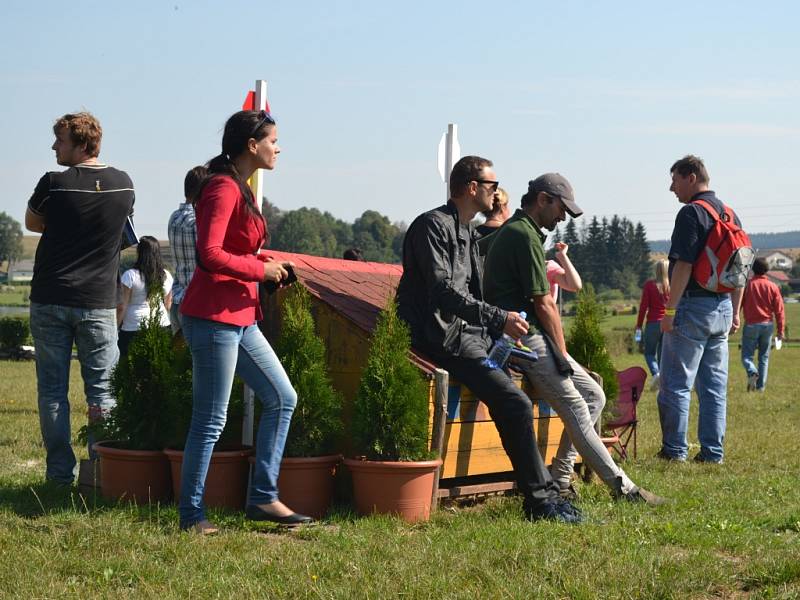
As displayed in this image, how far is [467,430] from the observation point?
6.74 meters

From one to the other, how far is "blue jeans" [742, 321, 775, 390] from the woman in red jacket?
1343 centimetres

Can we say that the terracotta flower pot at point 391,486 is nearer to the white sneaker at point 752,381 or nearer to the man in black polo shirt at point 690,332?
the man in black polo shirt at point 690,332

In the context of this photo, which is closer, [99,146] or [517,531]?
[517,531]

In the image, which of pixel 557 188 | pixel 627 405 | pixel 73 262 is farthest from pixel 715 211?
pixel 73 262

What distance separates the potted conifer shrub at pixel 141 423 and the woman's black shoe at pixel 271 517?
0.84 m

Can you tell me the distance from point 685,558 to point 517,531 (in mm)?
889


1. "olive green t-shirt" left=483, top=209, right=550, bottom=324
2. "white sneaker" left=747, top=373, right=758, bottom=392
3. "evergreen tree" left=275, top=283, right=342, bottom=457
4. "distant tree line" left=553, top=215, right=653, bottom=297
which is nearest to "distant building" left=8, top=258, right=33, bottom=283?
A: "distant tree line" left=553, top=215, right=653, bottom=297

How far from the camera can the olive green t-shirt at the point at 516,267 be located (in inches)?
261

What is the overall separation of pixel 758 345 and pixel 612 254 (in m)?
109

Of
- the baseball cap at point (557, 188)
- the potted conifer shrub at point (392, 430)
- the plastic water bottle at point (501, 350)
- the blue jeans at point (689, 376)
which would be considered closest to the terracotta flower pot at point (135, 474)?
the potted conifer shrub at point (392, 430)

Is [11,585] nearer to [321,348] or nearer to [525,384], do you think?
[321,348]

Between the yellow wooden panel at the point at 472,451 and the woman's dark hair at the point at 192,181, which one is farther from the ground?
the woman's dark hair at the point at 192,181

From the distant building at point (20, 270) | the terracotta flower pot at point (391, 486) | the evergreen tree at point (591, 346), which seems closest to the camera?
the terracotta flower pot at point (391, 486)

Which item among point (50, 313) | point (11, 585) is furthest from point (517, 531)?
point (50, 313)
